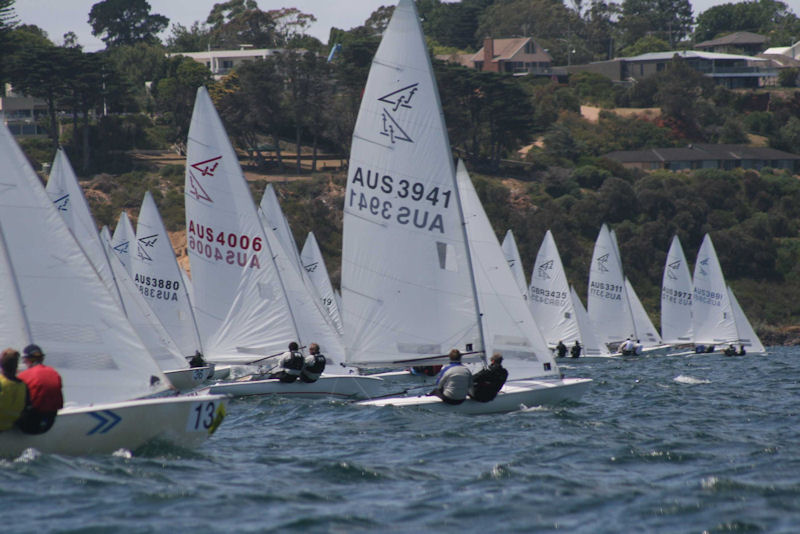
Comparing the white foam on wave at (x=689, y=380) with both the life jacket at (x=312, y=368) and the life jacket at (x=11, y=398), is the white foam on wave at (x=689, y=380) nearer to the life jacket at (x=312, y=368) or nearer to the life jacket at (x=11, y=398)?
the life jacket at (x=312, y=368)

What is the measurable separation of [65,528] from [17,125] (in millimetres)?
71939

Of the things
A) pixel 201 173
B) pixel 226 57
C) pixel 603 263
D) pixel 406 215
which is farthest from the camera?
pixel 226 57

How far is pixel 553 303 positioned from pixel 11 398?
3038 centimetres

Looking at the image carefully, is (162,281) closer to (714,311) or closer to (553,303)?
(553,303)

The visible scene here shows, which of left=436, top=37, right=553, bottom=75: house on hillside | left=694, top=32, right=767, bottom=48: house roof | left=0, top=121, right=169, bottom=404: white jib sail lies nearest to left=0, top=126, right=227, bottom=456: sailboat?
left=0, top=121, right=169, bottom=404: white jib sail

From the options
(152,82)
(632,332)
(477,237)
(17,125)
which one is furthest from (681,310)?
(152,82)

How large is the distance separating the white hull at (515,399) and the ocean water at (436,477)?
0.30 metres

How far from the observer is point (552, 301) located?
3972 centimetres

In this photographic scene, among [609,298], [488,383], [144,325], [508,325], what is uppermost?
[144,325]

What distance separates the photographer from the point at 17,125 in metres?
76.1

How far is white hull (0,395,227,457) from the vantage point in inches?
441

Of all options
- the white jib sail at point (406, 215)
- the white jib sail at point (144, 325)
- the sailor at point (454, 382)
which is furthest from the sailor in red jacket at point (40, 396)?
the white jib sail at point (406, 215)

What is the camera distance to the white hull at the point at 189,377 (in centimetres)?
1991

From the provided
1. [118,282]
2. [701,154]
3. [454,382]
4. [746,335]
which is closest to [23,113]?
[701,154]
